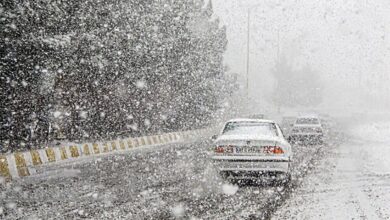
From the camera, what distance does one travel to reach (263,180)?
11047mm

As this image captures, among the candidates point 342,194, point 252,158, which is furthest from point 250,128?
point 342,194

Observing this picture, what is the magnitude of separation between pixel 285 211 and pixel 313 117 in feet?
68.2

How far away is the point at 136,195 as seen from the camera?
952cm

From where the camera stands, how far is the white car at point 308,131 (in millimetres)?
26688

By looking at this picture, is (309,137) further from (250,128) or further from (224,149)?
(224,149)

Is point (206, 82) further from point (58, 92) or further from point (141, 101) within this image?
point (58, 92)

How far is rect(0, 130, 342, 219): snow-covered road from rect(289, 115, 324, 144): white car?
37.4 feet

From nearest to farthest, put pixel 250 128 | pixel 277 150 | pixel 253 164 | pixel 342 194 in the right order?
pixel 342 194 → pixel 253 164 → pixel 277 150 → pixel 250 128

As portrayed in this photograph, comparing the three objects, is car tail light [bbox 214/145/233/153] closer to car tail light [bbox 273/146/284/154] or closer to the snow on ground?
car tail light [bbox 273/146/284/154]

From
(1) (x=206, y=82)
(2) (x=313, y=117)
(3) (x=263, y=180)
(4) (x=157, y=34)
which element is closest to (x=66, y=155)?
(3) (x=263, y=180)

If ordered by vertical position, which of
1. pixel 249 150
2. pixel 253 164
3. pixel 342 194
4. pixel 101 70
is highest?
pixel 249 150

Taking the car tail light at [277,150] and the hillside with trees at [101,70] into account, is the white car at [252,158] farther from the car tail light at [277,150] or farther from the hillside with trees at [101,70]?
the hillside with trees at [101,70]

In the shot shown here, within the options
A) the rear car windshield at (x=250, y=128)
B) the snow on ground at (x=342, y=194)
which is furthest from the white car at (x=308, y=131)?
the rear car windshield at (x=250, y=128)

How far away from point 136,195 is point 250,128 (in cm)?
324
